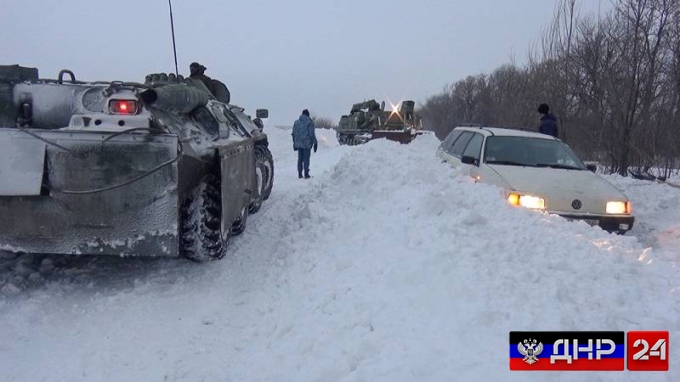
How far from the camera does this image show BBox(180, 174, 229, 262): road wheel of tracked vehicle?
4.98m

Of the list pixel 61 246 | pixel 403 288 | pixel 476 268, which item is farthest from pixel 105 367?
pixel 476 268

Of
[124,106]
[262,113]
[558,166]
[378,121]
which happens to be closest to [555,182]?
[558,166]

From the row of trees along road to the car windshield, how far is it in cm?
594

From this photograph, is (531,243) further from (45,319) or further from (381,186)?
(45,319)

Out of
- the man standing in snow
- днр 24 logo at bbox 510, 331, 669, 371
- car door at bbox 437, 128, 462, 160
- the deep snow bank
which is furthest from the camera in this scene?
the man standing in snow

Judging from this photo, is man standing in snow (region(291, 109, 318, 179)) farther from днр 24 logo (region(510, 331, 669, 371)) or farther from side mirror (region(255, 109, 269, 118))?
днр 24 logo (region(510, 331, 669, 371))

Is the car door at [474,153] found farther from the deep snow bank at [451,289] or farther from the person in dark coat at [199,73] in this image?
the person in dark coat at [199,73]

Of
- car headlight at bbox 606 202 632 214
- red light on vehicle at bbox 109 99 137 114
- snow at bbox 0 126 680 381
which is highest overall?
red light on vehicle at bbox 109 99 137 114

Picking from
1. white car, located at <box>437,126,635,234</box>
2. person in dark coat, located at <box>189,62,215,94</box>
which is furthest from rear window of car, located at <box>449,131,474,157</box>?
person in dark coat, located at <box>189,62,215,94</box>

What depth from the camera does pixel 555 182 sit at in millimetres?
6625

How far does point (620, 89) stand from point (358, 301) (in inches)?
475

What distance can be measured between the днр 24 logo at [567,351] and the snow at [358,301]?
0.21 feet

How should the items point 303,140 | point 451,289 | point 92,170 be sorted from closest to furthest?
point 451,289, point 92,170, point 303,140

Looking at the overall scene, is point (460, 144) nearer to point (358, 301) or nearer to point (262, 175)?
point (262, 175)
